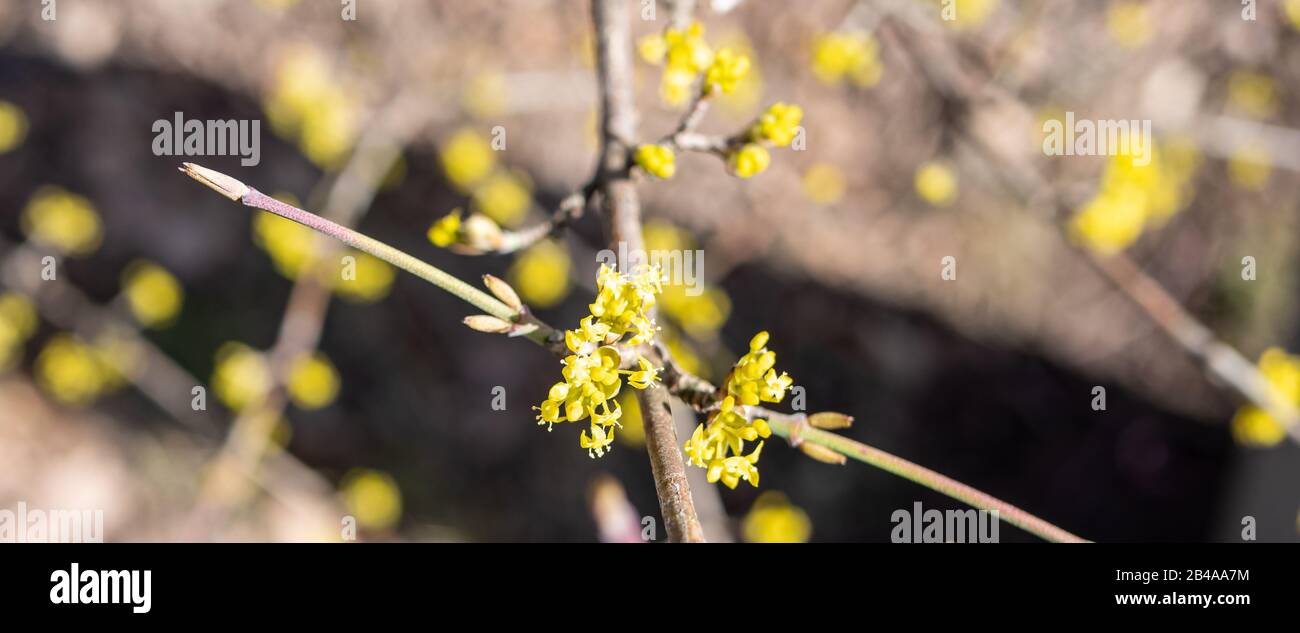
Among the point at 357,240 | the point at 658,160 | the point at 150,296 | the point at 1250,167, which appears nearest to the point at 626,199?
the point at 658,160

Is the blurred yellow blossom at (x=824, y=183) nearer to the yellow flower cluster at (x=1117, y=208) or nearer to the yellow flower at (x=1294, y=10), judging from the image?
the yellow flower cluster at (x=1117, y=208)

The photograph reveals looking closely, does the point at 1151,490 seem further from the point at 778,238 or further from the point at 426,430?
the point at 426,430

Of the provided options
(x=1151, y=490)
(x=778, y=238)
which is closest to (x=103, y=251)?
(x=778, y=238)

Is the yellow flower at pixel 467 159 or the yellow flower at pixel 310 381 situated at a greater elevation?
the yellow flower at pixel 467 159

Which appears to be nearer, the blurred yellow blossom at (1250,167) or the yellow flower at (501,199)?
the yellow flower at (501,199)

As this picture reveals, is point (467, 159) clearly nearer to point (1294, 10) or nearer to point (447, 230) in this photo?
point (447, 230)

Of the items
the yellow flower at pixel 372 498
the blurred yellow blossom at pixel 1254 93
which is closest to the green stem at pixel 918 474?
the yellow flower at pixel 372 498

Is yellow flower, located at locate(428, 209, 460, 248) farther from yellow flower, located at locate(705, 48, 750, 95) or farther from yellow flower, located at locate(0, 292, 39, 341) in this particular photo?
yellow flower, located at locate(0, 292, 39, 341)
